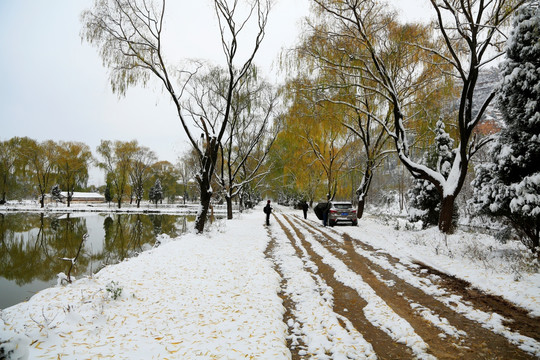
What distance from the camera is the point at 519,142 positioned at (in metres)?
7.29

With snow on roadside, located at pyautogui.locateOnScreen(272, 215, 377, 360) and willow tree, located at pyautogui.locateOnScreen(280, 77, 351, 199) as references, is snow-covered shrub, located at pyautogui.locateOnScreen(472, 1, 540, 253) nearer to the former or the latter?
snow on roadside, located at pyautogui.locateOnScreen(272, 215, 377, 360)

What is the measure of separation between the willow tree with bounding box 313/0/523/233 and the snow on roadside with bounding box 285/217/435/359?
651 centimetres

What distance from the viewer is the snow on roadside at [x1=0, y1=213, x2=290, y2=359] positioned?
3.51m

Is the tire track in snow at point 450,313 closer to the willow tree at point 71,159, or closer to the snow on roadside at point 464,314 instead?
the snow on roadside at point 464,314

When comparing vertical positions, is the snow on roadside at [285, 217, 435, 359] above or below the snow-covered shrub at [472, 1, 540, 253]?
below

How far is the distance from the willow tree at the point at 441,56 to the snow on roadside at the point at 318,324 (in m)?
7.44

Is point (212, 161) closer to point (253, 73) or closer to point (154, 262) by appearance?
point (253, 73)

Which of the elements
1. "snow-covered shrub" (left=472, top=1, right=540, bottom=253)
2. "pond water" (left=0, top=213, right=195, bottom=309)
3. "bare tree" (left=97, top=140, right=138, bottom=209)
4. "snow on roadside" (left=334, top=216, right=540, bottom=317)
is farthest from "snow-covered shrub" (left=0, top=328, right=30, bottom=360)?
"bare tree" (left=97, top=140, right=138, bottom=209)

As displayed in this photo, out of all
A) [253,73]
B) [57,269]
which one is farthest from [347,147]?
[57,269]

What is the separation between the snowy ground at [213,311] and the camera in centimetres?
352

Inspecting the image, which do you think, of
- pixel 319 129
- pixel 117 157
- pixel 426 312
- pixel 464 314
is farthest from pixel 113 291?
pixel 117 157

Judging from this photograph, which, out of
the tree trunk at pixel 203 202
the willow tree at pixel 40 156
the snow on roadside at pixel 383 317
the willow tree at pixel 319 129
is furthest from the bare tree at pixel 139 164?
the snow on roadside at pixel 383 317

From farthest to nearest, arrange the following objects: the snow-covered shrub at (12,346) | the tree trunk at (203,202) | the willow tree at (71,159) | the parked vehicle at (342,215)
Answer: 1. the willow tree at (71,159)
2. the parked vehicle at (342,215)
3. the tree trunk at (203,202)
4. the snow-covered shrub at (12,346)

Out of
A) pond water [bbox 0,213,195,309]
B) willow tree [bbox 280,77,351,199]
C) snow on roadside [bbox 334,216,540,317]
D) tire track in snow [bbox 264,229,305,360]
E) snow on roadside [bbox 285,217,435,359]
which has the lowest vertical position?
pond water [bbox 0,213,195,309]
